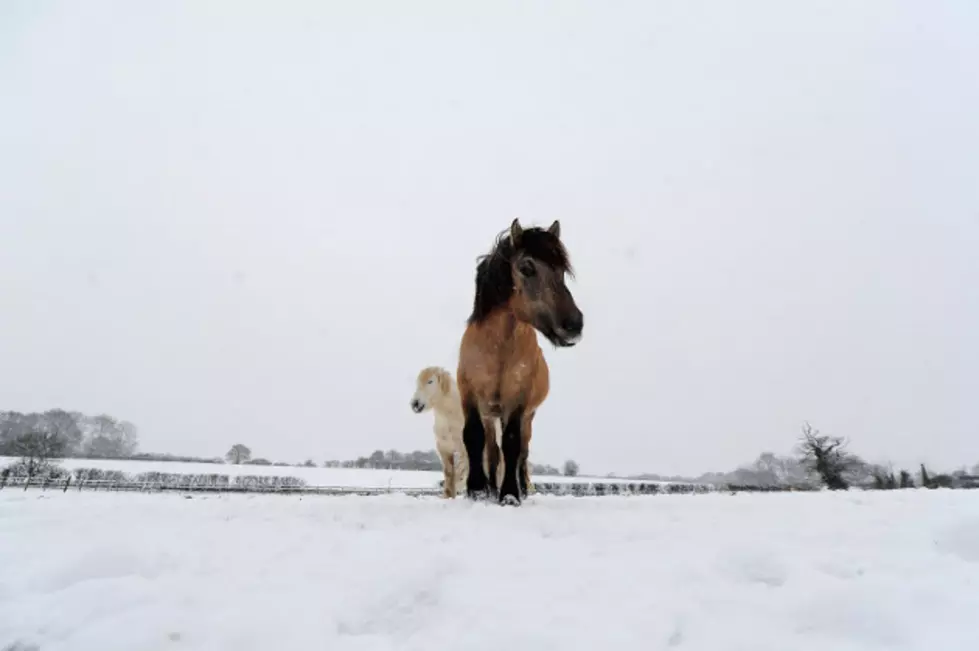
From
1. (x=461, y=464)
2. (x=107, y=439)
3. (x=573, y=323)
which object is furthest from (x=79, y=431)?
(x=573, y=323)

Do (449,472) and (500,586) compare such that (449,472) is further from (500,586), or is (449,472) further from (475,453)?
(500,586)

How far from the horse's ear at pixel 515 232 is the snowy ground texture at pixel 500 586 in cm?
294

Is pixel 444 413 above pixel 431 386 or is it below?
below

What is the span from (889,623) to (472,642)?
1387 mm

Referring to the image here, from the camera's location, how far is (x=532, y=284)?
16.2 feet

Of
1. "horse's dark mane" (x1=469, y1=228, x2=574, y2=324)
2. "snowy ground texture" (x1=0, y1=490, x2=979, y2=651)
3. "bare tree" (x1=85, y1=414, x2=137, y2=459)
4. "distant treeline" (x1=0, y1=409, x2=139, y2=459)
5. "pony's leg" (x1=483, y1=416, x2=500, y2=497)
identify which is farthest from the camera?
"bare tree" (x1=85, y1=414, x2=137, y2=459)

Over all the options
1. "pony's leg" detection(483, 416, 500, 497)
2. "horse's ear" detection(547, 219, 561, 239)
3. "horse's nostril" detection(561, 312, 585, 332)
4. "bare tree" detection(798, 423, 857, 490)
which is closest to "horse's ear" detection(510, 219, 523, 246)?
"horse's ear" detection(547, 219, 561, 239)

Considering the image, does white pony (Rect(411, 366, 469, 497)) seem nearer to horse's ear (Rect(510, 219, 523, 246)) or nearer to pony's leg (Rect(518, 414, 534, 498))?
pony's leg (Rect(518, 414, 534, 498))

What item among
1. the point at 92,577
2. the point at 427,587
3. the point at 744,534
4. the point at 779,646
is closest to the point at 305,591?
the point at 427,587

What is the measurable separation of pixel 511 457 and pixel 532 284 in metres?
1.83

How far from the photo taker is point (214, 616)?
1804 millimetres

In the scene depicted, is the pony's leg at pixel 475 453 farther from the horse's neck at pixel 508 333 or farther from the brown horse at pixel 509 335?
the horse's neck at pixel 508 333

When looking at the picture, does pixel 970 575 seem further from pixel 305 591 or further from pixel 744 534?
pixel 305 591

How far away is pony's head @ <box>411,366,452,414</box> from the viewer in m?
8.23
